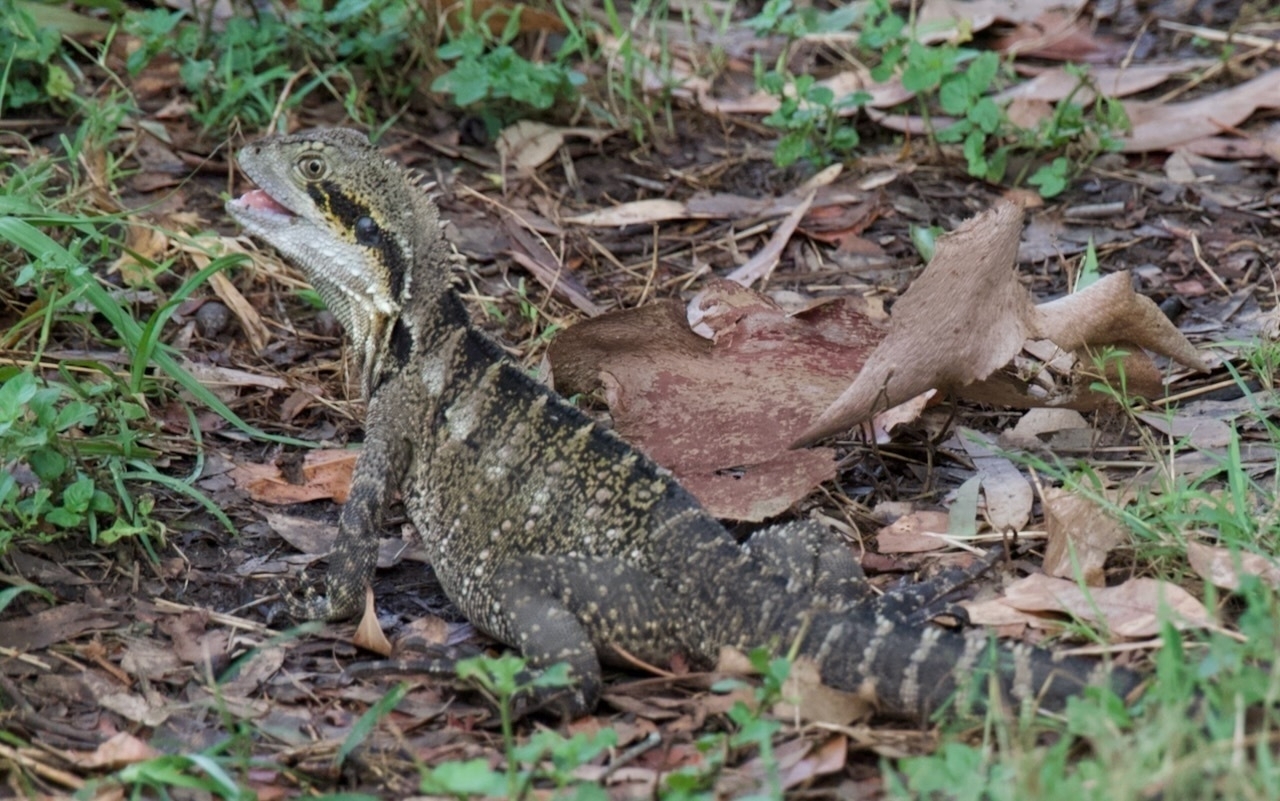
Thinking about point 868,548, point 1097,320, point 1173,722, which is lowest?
point 868,548

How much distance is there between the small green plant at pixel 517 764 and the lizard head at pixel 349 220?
1812mm

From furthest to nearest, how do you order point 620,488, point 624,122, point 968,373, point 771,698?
point 624,122
point 968,373
point 620,488
point 771,698

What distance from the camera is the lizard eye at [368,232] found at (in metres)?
5.31

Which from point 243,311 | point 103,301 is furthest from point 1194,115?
point 103,301

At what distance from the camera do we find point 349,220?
17.5 ft

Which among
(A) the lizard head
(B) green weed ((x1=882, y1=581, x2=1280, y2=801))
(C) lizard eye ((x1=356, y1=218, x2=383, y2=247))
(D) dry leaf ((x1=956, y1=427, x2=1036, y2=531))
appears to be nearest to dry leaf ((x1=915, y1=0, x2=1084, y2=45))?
(D) dry leaf ((x1=956, y1=427, x2=1036, y2=531))

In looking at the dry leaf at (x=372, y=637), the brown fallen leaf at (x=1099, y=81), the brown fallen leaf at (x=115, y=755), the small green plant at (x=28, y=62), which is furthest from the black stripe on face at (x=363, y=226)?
the brown fallen leaf at (x=1099, y=81)

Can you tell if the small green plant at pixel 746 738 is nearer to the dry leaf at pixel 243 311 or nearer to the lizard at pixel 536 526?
the lizard at pixel 536 526

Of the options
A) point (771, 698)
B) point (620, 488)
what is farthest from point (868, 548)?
point (771, 698)

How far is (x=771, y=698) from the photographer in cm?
381

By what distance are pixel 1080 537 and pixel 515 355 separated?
2.74 m

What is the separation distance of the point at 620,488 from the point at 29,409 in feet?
7.01

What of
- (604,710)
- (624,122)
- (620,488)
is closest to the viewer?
(604,710)

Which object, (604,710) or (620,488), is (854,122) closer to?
(620,488)
